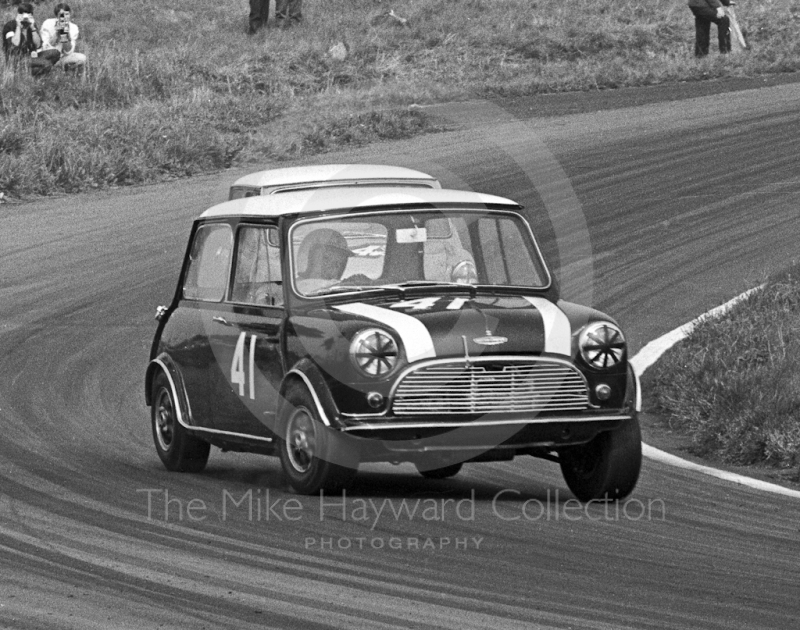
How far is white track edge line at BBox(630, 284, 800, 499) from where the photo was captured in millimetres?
8336

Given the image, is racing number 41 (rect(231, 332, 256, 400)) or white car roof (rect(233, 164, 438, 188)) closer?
racing number 41 (rect(231, 332, 256, 400))

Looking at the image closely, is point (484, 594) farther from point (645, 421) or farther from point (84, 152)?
point (84, 152)

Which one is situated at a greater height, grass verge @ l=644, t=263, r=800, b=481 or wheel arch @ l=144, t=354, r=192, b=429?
wheel arch @ l=144, t=354, r=192, b=429

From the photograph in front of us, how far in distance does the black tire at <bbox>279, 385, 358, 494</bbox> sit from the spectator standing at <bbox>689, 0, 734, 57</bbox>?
17173 mm

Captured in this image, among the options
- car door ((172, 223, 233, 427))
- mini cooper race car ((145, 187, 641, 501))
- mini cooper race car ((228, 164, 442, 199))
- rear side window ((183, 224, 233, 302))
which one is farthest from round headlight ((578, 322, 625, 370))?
mini cooper race car ((228, 164, 442, 199))

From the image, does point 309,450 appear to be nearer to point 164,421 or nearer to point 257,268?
point 257,268

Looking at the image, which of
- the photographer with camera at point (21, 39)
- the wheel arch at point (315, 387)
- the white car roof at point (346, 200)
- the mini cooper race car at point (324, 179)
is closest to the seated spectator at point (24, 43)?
the photographer with camera at point (21, 39)

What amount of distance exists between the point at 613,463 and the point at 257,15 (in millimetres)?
20919

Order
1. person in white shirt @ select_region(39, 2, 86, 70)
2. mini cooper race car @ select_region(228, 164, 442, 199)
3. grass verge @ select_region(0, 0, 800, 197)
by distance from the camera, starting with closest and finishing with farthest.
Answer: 1. mini cooper race car @ select_region(228, 164, 442, 199)
2. grass verge @ select_region(0, 0, 800, 197)
3. person in white shirt @ select_region(39, 2, 86, 70)

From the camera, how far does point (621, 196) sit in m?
17.7

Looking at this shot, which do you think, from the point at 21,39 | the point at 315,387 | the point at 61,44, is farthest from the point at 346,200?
the point at 61,44

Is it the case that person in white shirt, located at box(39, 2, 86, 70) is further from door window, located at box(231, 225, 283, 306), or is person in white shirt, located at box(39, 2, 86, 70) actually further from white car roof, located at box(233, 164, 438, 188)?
door window, located at box(231, 225, 283, 306)

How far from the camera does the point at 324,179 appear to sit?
12.0 m

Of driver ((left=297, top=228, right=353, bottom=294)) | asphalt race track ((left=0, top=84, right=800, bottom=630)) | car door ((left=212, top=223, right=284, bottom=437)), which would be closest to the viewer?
asphalt race track ((left=0, top=84, right=800, bottom=630))
